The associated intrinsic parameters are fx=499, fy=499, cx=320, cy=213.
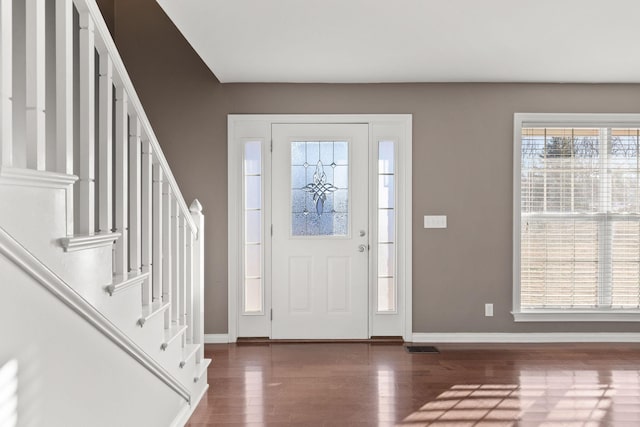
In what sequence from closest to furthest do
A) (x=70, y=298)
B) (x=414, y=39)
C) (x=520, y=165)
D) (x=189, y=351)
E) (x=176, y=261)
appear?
(x=70, y=298) → (x=176, y=261) → (x=189, y=351) → (x=414, y=39) → (x=520, y=165)

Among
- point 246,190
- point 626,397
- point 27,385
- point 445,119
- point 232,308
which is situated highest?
point 445,119

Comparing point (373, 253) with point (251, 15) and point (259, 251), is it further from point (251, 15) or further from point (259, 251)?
point (251, 15)

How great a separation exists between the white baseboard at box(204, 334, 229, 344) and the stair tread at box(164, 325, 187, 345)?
5.85 ft

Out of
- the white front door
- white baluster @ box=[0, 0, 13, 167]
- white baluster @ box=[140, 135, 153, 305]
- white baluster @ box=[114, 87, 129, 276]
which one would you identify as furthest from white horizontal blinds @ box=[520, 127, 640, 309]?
white baluster @ box=[0, 0, 13, 167]

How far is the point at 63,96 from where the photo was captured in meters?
1.56

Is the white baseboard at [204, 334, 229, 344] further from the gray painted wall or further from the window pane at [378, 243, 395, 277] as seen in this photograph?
the window pane at [378, 243, 395, 277]

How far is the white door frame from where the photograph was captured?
461 cm

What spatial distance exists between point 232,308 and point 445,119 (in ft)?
8.65

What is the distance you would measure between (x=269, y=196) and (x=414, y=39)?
1.97 m

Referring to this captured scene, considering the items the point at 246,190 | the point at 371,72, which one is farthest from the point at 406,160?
the point at 246,190

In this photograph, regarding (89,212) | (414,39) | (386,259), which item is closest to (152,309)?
(89,212)

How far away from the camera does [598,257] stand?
4.69m

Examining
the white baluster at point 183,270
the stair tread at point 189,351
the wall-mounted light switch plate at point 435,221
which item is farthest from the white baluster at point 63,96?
the wall-mounted light switch plate at point 435,221

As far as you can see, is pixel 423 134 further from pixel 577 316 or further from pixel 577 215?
pixel 577 316
